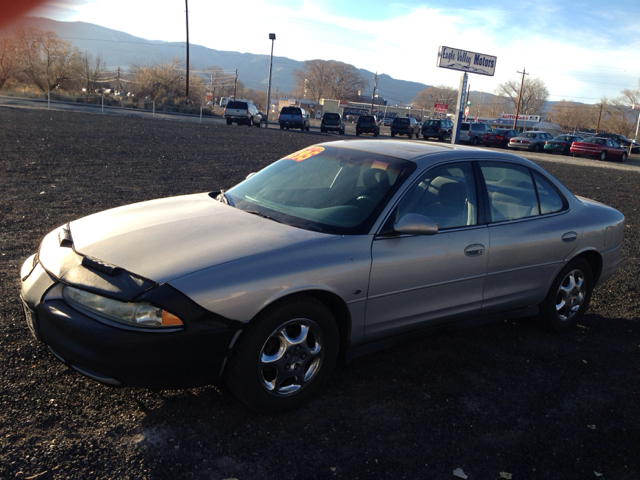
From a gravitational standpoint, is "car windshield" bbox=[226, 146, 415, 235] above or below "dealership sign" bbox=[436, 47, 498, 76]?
below

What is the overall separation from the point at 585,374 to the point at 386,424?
5.93 ft

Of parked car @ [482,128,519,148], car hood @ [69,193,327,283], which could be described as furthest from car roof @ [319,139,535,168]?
parked car @ [482,128,519,148]

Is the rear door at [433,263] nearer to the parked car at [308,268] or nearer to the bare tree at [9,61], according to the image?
the parked car at [308,268]

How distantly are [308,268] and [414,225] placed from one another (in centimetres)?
77

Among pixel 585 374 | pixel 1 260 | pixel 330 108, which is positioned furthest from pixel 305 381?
pixel 330 108

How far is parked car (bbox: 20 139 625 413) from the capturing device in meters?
2.72

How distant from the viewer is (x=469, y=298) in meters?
3.94

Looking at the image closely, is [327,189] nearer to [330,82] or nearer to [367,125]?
[367,125]

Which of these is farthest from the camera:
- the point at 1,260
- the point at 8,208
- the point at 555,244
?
the point at 8,208

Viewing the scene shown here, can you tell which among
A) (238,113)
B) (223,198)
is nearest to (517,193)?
(223,198)

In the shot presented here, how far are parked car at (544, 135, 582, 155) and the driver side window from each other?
114ft

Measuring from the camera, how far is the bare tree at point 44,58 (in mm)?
47906

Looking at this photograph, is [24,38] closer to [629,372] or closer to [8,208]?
[8,208]

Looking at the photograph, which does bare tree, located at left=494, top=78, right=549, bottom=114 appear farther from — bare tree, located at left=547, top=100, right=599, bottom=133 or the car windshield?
the car windshield
